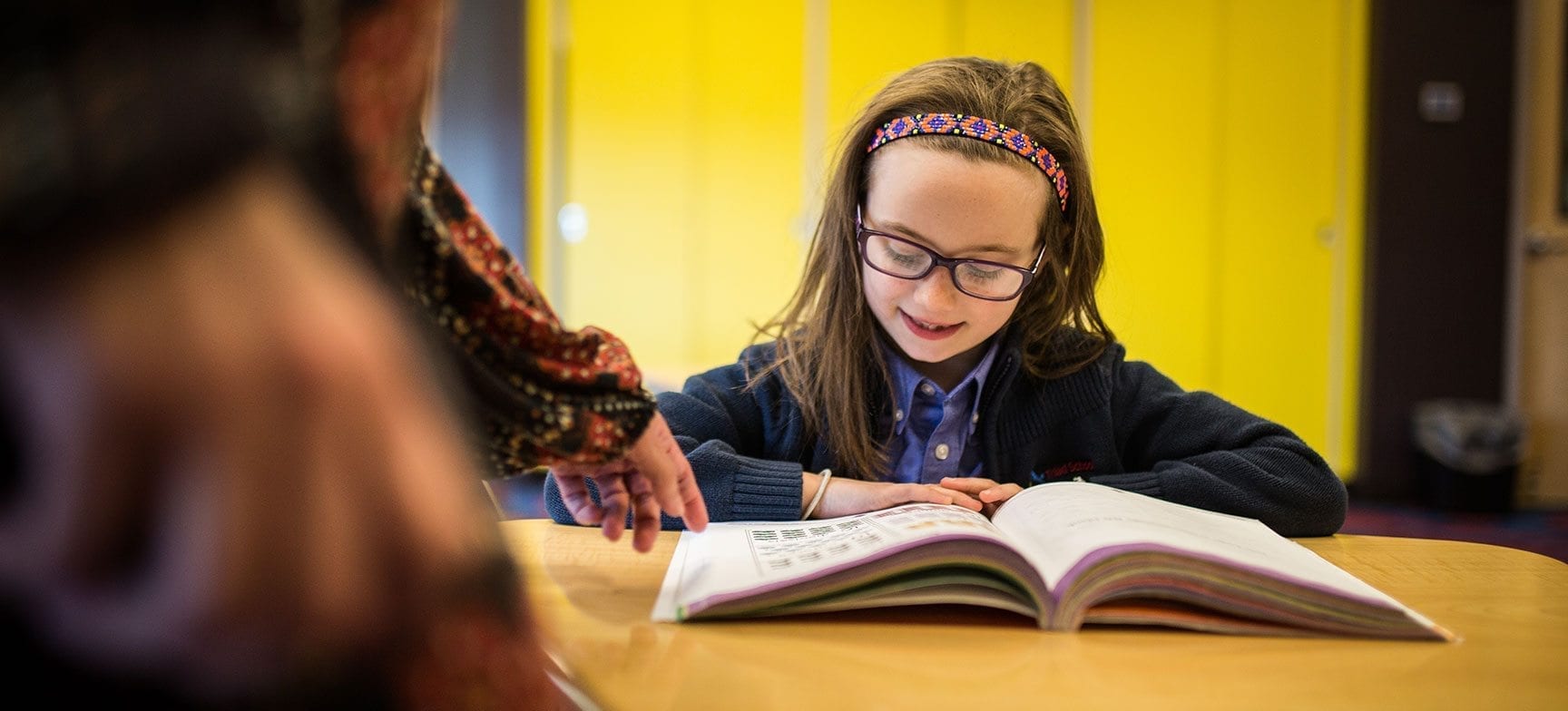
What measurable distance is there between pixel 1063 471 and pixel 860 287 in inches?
13.0

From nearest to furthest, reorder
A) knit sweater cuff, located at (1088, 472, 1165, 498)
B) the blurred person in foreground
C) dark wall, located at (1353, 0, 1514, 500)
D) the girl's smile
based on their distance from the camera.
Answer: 1. the blurred person in foreground
2. knit sweater cuff, located at (1088, 472, 1165, 498)
3. the girl's smile
4. dark wall, located at (1353, 0, 1514, 500)

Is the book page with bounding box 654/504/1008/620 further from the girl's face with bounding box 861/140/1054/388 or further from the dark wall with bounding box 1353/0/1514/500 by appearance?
the dark wall with bounding box 1353/0/1514/500

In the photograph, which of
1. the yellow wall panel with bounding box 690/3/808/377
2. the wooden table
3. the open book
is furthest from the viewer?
the yellow wall panel with bounding box 690/3/808/377

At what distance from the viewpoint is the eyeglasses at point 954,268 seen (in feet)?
3.98

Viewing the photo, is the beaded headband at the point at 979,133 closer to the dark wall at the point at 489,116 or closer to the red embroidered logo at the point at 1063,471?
the red embroidered logo at the point at 1063,471

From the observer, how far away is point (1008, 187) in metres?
1.23

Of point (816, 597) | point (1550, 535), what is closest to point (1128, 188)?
point (1550, 535)

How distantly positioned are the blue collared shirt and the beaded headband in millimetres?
232

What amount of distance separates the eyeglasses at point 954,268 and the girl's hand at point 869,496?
0.25 metres

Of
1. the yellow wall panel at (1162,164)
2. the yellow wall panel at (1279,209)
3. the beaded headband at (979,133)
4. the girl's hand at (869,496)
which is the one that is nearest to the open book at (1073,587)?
the girl's hand at (869,496)

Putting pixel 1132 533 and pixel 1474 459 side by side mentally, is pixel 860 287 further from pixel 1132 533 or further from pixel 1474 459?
→ pixel 1474 459

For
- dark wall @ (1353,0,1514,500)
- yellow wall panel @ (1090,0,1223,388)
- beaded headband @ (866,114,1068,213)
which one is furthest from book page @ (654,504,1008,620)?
dark wall @ (1353,0,1514,500)

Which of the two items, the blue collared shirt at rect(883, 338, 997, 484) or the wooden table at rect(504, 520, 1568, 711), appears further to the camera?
the blue collared shirt at rect(883, 338, 997, 484)

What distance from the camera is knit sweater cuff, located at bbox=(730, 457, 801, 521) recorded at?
1.07 meters
